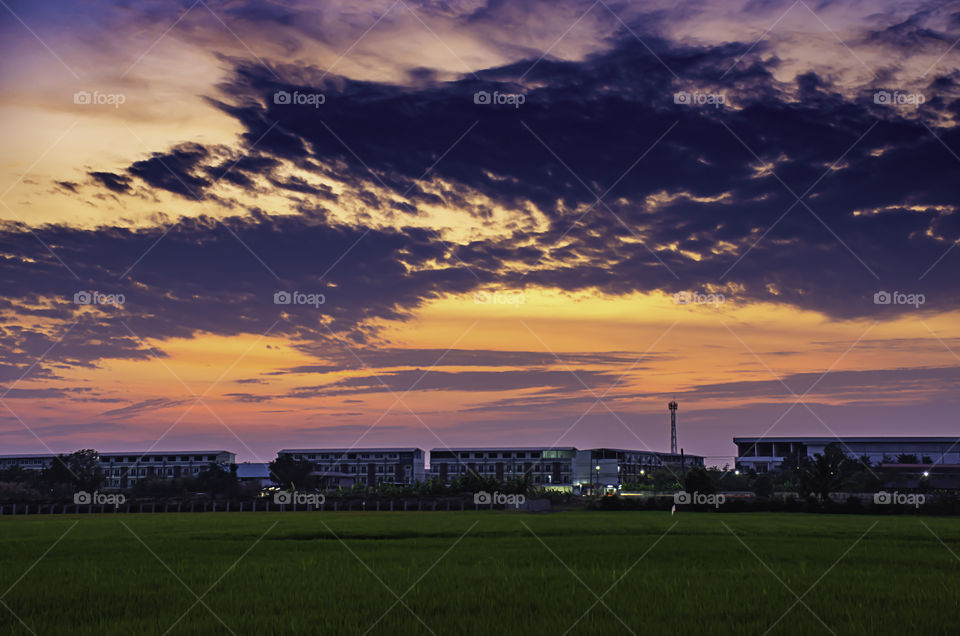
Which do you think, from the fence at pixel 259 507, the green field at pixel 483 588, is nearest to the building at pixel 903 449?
the fence at pixel 259 507

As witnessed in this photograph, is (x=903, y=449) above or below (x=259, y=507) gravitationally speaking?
above

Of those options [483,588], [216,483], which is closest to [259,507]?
[216,483]

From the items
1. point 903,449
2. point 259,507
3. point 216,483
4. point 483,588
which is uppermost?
point 903,449

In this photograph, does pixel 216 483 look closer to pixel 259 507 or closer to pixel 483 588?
pixel 259 507

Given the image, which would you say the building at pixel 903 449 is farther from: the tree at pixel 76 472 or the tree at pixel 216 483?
the tree at pixel 76 472

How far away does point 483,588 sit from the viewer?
19656mm

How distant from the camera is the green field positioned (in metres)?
15.1

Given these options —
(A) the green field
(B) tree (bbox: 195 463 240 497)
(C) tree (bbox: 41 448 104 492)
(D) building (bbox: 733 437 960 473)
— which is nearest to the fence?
(B) tree (bbox: 195 463 240 497)

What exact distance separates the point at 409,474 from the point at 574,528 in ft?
506

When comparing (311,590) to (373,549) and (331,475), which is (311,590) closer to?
(373,549)

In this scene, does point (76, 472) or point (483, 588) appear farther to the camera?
point (76, 472)

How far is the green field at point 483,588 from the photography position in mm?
15062

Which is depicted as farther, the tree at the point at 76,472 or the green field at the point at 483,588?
the tree at the point at 76,472

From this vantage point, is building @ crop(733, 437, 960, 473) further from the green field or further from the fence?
the green field
